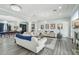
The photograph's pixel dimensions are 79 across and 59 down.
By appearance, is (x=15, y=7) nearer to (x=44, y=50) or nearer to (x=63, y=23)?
(x=63, y=23)

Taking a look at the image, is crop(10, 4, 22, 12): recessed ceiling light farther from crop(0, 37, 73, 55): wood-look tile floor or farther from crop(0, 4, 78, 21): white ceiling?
crop(0, 37, 73, 55): wood-look tile floor

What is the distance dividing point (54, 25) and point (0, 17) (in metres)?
2.00

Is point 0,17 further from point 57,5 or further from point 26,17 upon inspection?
point 57,5

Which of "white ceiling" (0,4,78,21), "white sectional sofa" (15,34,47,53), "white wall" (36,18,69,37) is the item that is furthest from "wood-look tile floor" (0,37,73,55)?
"white ceiling" (0,4,78,21)

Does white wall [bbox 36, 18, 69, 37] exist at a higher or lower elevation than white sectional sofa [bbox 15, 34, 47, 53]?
higher

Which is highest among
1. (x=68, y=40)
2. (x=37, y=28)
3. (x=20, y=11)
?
(x=20, y=11)

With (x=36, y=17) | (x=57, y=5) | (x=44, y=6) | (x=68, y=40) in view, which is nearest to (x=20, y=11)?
(x=36, y=17)

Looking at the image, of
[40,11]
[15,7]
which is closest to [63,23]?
[40,11]

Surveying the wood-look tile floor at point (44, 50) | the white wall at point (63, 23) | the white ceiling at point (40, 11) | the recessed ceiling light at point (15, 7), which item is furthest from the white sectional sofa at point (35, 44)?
the recessed ceiling light at point (15, 7)

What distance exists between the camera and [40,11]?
8.91 ft

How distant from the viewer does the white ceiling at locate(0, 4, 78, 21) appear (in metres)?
2.54

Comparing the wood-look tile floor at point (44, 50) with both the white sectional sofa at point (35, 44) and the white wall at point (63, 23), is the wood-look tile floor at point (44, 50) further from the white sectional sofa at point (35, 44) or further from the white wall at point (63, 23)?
the white wall at point (63, 23)

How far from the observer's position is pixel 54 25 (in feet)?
9.26

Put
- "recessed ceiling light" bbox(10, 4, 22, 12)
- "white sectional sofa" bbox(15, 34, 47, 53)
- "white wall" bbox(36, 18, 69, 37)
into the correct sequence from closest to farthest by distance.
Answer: "recessed ceiling light" bbox(10, 4, 22, 12) → "white wall" bbox(36, 18, 69, 37) → "white sectional sofa" bbox(15, 34, 47, 53)
